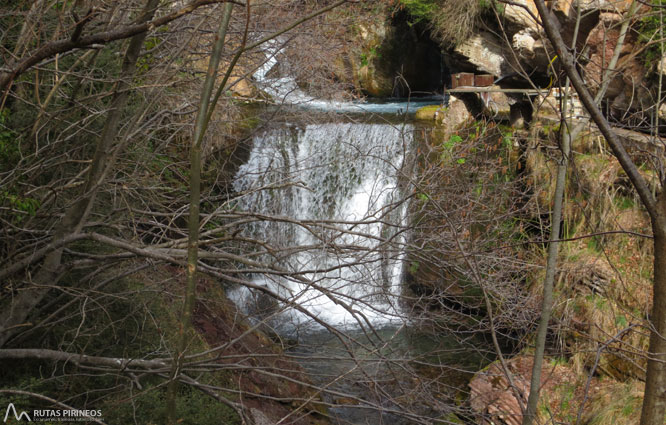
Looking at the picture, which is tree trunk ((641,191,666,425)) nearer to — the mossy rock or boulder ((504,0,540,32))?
boulder ((504,0,540,32))

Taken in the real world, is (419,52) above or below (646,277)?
above

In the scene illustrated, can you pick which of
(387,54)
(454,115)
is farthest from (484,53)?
(387,54)

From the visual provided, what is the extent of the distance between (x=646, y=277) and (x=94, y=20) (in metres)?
6.03

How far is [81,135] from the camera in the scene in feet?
17.7

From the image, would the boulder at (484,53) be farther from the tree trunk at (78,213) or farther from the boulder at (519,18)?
the tree trunk at (78,213)

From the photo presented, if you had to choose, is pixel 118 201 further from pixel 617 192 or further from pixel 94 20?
pixel 617 192

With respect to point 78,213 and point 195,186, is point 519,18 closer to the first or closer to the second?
point 78,213

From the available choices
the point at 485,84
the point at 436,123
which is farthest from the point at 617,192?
the point at 485,84

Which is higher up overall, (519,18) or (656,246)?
(519,18)

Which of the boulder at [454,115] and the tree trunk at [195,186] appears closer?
the tree trunk at [195,186]

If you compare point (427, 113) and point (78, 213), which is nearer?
point (78, 213)

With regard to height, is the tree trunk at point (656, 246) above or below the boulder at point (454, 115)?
below

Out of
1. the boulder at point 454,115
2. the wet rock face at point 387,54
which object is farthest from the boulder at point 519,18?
the wet rock face at point 387,54

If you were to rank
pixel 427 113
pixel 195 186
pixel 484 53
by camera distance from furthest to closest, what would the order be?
1. pixel 484 53
2. pixel 427 113
3. pixel 195 186
